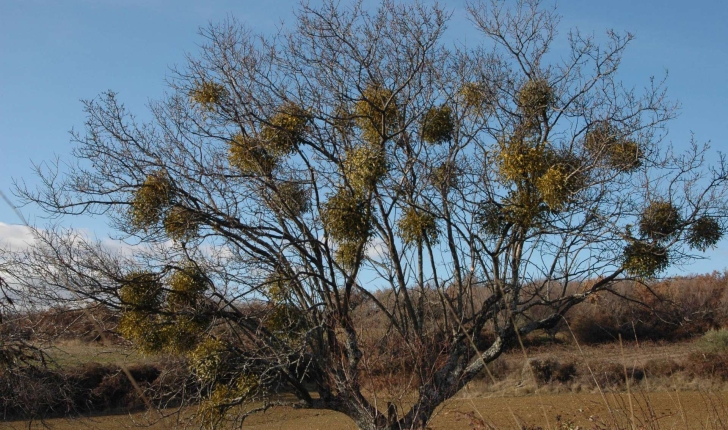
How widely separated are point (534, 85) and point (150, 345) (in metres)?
6.51

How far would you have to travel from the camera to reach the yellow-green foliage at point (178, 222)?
8477 mm

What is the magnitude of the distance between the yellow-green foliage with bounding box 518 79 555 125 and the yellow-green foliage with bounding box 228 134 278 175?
3.75 m

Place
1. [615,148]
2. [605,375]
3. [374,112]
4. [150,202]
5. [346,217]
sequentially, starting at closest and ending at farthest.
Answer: [605,375] < [346,217] < [150,202] < [615,148] < [374,112]

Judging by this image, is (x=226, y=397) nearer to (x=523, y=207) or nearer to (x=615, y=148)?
(x=523, y=207)

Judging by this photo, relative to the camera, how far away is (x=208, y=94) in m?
8.86

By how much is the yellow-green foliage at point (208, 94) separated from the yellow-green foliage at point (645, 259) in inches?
236

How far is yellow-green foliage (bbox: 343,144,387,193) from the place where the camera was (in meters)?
7.84

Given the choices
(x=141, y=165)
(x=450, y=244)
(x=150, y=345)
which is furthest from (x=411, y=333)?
(x=141, y=165)

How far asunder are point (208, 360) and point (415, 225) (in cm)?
328

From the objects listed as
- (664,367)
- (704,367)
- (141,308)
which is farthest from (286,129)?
(664,367)

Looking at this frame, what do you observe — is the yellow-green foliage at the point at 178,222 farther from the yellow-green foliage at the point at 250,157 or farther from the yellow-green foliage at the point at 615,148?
the yellow-green foliage at the point at 615,148

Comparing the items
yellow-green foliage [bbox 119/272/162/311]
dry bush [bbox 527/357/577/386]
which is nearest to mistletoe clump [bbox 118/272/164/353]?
yellow-green foliage [bbox 119/272/162/311]

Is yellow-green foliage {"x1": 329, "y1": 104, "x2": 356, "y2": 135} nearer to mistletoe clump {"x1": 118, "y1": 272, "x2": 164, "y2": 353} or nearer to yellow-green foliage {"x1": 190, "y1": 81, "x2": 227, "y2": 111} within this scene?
yellow-green foliage {"x1": 190, "y1": 81, "x2": 227, "y2": 111}

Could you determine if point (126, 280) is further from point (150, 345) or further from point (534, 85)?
point (534, 85)
